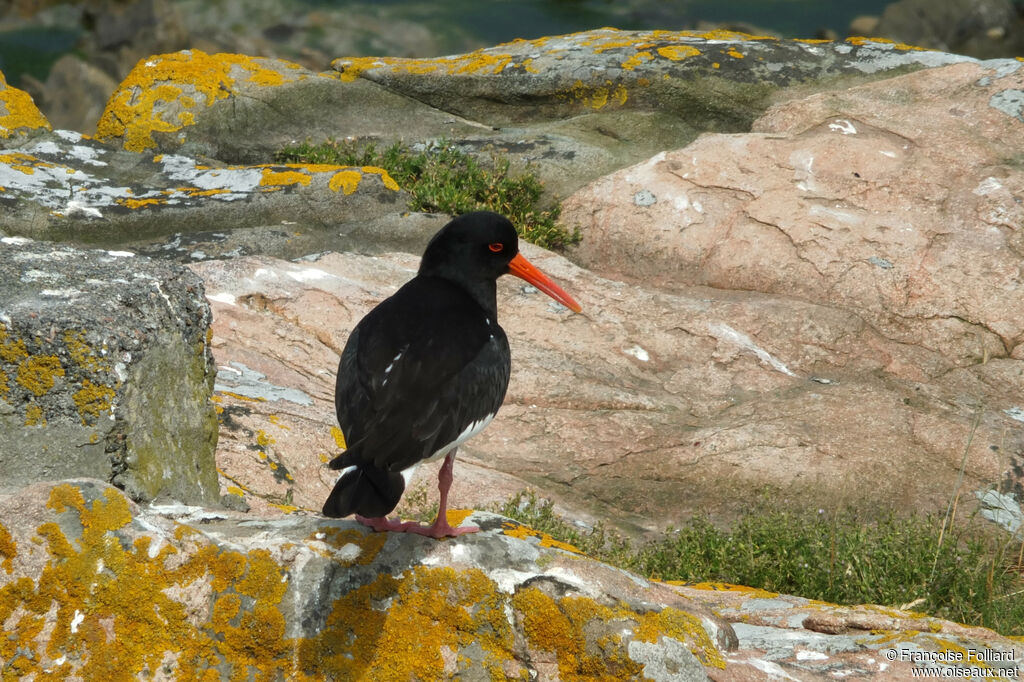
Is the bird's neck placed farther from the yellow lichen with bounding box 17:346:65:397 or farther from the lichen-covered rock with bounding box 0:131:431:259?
the lichen-covered rock with bounding box 0:131:431:259

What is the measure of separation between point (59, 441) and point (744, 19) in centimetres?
4669

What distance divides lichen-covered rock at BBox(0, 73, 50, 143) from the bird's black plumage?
25.6ft

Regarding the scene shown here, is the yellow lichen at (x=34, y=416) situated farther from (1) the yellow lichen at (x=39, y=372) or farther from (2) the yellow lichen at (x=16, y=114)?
(2) the yellow lichen at (x=16, y=114)

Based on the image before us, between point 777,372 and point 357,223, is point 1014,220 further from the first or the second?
point 357,223

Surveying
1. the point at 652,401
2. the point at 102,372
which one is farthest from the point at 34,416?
the point at 652,401

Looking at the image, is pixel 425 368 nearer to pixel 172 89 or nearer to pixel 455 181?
pixel 455 181

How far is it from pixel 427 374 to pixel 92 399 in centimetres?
160

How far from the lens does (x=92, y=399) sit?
4.90 meters

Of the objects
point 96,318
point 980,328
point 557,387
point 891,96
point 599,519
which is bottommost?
point 599,519

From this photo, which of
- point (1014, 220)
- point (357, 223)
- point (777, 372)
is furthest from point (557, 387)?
point (1014, 220)

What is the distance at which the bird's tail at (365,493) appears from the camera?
13.5 feet

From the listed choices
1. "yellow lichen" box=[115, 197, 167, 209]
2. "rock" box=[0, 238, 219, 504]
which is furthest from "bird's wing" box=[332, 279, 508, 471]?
"yellow lichen" box=[115, 197, 167, 209]

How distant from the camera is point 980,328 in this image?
33.1 feet

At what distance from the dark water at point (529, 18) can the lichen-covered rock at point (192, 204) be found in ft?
117
